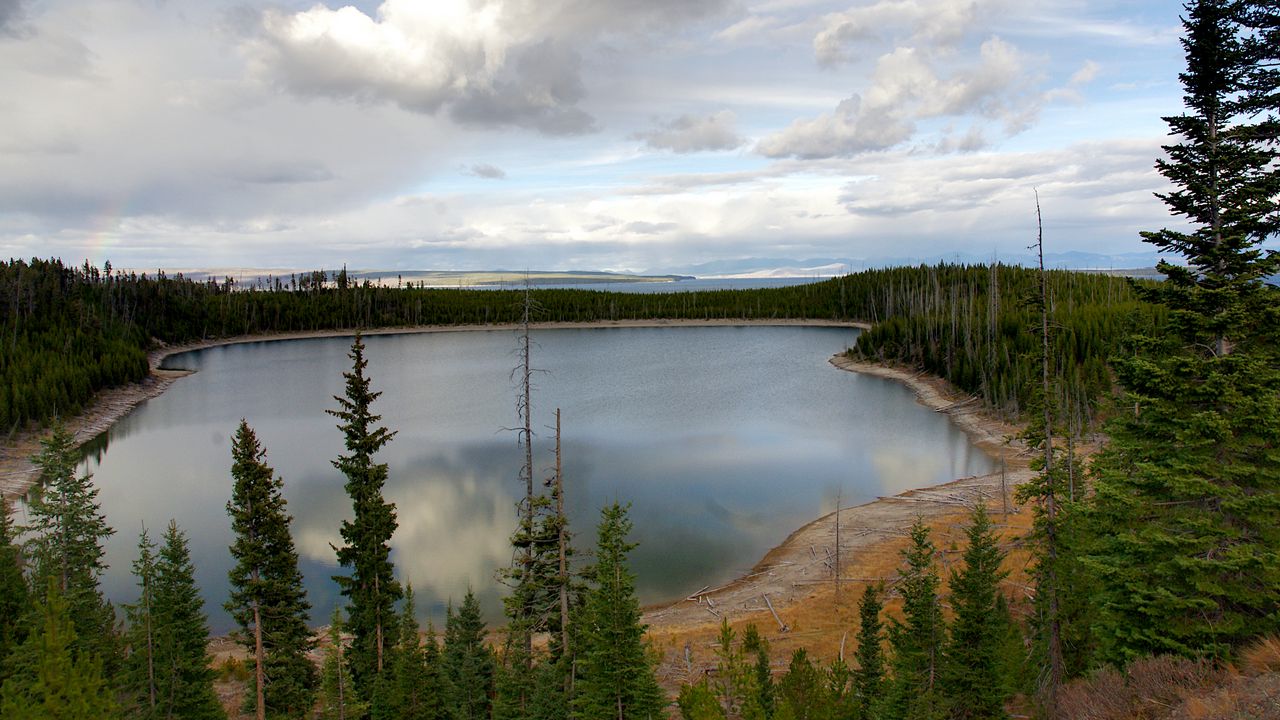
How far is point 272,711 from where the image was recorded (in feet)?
76.4

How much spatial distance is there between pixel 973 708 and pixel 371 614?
19968mm

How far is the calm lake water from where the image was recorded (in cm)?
3700

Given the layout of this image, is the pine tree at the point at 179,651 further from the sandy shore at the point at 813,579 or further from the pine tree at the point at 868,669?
the pine tree at the point at 868,669

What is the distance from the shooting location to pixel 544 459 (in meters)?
57.3

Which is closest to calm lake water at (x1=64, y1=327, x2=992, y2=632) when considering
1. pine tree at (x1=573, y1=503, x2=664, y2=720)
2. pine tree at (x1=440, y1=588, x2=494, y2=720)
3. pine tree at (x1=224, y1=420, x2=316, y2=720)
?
pine tree at (x1=224, y1=420, x2=316, y2=720)

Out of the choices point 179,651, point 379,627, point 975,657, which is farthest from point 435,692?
point 975,657

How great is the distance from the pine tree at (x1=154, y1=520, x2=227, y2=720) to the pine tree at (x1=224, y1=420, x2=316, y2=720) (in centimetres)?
130

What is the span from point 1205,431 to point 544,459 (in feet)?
155

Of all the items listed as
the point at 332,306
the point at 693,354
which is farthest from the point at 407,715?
the point at 332,306

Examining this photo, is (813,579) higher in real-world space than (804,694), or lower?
lower

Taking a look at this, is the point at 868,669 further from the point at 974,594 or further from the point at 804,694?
the point at 974,594

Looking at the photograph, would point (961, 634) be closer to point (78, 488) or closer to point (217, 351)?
point (78, 488)

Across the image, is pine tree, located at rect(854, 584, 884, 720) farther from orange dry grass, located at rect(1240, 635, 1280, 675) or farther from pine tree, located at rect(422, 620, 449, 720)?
pine tree, located at rect(422, 620, 449, 720)

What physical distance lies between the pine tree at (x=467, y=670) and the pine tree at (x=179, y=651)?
7380 millimetres
